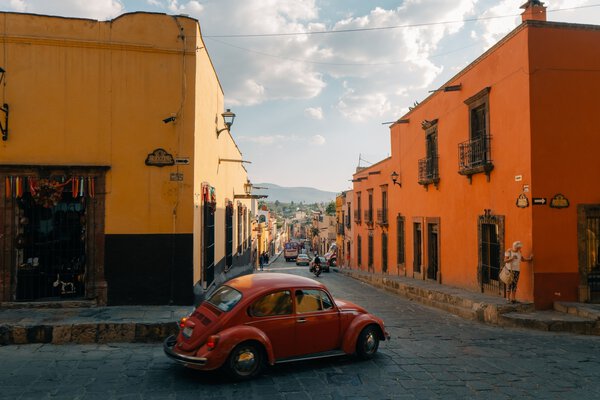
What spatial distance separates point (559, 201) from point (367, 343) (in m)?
6.41

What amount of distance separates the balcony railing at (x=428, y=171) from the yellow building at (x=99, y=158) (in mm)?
9880

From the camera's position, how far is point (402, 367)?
642 centimetres

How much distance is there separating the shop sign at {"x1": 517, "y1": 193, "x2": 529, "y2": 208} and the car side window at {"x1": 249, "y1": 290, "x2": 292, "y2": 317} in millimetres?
6828

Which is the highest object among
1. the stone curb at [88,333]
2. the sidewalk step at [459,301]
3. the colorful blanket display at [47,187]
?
the colorful blanket display at [47,187]

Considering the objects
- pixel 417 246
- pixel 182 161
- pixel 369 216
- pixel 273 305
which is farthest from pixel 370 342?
pixel 369 216

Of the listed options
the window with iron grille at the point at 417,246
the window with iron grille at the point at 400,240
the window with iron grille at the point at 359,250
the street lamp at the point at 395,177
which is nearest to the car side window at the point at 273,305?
the window with iron grille at the point at 417,246

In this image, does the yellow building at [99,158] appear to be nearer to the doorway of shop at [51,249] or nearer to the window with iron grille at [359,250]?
the doorway of shop at [51,249]

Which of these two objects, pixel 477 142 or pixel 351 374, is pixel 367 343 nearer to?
pixel 351 374

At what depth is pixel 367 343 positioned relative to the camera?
679 centimetres

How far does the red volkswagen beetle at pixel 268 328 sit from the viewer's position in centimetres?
573

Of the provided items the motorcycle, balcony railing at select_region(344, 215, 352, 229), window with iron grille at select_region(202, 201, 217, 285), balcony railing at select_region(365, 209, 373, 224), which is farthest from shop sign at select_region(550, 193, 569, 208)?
balcony railing at select_region(344, 215, 352, 229)

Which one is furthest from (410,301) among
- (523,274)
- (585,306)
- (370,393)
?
(370,393)

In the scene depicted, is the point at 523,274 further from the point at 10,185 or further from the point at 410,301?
the point at 10,185

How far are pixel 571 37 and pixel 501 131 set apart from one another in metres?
2.63
